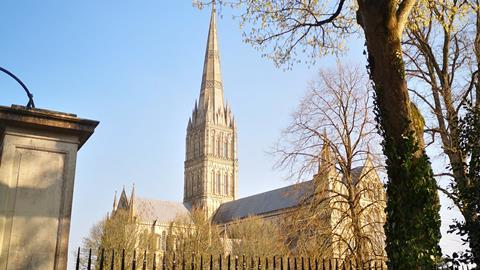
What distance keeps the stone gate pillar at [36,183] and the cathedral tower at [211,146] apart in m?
80.4

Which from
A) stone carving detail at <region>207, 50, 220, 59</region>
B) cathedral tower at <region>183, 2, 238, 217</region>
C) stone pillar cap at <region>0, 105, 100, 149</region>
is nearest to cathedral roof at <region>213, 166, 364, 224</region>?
cathedral tower at <region>183, 2, 238, 217</region>

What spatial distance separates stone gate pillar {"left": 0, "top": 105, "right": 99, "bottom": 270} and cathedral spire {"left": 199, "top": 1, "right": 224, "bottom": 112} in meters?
84.7

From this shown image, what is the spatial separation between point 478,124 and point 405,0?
2.44m

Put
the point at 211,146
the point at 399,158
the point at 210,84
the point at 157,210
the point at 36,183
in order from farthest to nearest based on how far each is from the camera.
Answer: the point at 210,84 < the point at 211,146 < the point at 157,210 < the point at 399,158 < the point at 36,183

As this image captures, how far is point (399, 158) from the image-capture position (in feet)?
24.3

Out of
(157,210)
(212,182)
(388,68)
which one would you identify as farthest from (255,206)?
(388,68)

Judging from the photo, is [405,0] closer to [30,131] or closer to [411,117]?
[411,117]

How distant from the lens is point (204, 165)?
8675cm

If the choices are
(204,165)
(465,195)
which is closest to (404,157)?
(465,195)

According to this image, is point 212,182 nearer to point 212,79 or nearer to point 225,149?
point 225,149

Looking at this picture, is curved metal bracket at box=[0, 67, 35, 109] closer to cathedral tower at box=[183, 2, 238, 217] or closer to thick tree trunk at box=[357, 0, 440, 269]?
thick tree trunk at box=[357, 0, 440, 269]

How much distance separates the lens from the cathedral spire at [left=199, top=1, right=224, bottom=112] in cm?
9050

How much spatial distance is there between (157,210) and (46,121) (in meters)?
73.1

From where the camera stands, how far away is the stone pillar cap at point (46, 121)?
4838 mm
